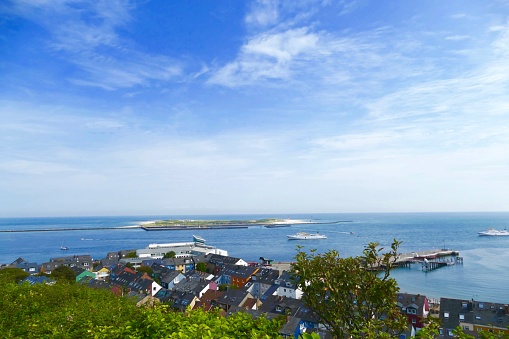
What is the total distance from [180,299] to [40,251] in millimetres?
71893

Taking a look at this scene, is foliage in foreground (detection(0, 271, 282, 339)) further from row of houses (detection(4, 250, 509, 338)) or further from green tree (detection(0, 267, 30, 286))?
green tree (detection(0, 267, 30, 286))

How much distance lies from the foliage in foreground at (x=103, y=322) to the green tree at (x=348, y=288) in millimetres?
917

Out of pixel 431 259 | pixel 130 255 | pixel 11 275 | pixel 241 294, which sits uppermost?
pixel 11 275

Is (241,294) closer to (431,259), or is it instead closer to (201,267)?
(201,267)

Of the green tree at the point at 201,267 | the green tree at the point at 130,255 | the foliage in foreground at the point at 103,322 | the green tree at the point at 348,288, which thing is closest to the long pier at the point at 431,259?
the green tree at the point at 201,267

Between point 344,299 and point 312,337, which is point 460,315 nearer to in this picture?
point 344,299

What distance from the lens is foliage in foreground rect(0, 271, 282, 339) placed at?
504 cm

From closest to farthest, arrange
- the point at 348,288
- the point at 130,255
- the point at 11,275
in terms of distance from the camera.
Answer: the point at 348,288 < the point at 11,275 < the point at 130,255

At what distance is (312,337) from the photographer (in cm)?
347

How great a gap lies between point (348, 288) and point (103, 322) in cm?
522

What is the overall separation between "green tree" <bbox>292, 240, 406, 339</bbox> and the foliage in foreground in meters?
0.92

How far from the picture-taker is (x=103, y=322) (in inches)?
297

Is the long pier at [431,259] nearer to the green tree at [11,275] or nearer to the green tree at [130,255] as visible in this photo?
the green tree at [130,255]

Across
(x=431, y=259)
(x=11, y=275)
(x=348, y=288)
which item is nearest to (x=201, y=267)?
(x=11, y=275)
